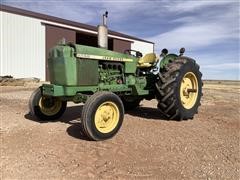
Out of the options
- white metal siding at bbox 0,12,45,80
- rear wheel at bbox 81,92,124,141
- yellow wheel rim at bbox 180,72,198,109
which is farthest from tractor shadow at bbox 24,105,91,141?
white metal siding at bbox 0,12,45,80

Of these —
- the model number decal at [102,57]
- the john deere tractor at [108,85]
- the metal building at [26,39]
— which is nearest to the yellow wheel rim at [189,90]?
the john deere tractor at [108,85]

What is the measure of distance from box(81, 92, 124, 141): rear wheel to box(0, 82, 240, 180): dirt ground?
183 millimetres

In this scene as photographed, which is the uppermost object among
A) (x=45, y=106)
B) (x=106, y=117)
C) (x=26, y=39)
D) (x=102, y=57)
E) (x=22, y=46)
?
(x=26, y=39)

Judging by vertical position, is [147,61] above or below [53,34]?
below

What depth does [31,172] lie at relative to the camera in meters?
4.09

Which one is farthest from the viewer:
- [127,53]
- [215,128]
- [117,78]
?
[127,53]

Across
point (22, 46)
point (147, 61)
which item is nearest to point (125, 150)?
point (147, 61)

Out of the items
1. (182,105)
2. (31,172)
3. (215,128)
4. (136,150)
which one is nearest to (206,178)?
(136,150)

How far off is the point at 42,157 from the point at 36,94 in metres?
2.66

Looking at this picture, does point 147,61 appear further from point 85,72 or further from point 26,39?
point 26,39

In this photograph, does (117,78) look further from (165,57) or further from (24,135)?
(24,135)

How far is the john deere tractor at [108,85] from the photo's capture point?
5930 mm

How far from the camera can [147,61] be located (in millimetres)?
7977

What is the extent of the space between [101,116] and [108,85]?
1.24 metres
